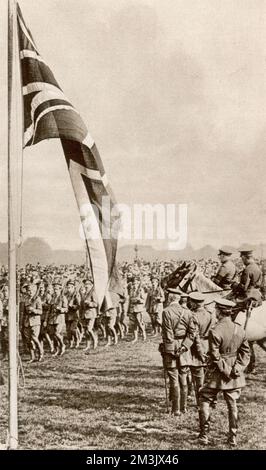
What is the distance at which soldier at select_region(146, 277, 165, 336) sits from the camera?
721 cm

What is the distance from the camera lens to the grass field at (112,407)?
664cm

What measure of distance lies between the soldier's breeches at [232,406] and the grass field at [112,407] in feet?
0.50

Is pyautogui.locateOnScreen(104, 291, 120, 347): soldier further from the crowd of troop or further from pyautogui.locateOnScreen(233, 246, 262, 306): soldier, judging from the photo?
pyautogui.locateOnScreen(233, 246, 262, 306): soldier

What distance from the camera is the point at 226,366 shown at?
252 inches

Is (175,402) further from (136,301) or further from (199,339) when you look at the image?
(136,301)

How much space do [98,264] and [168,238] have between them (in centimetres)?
97

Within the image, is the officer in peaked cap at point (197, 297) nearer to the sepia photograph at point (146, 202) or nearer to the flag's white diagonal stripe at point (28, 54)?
the sepia photograph at point (146, 202)

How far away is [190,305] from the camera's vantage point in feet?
22.9

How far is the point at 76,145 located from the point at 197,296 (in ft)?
7.21

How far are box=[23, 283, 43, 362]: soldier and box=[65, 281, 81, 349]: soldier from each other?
381mm

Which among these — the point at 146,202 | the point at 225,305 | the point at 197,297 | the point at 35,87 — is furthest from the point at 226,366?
the point at 35,87

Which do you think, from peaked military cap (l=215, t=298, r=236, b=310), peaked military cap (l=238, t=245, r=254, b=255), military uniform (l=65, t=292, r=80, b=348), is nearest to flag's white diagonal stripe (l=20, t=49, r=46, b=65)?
military uniform (l=65, t=292, r=80, b=348)

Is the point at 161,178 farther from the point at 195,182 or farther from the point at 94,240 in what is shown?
the point at 94,240
